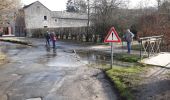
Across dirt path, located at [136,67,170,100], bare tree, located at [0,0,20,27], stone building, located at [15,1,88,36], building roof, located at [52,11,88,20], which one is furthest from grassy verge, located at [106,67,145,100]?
building roof, located at [52,11,88,20]

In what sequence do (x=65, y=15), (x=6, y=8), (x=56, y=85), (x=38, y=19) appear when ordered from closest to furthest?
(x=56, y=85), (x=6, y=8), (x=38, y=19), (x=65, y=15)

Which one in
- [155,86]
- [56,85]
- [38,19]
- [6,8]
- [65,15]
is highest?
[65,15]

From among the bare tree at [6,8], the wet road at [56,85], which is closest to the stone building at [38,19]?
the bare tree at [6,8]

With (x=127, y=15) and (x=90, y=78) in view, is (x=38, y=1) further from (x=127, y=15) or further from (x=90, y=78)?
(x=90, y=78)

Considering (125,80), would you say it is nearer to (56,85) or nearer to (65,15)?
(56,85)

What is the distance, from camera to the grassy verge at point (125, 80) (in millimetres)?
8236

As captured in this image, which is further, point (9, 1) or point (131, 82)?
point (9, 1)

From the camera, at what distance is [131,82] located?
968 cm

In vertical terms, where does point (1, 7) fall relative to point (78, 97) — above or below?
above

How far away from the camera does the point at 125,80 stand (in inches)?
396

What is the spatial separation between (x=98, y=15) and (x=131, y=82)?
26.3 meters

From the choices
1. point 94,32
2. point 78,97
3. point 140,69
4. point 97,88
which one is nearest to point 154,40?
point 140,69

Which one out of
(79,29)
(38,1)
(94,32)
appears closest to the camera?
(94,32)

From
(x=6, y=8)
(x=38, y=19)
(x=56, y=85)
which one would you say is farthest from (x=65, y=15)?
(x=56, y=85)
